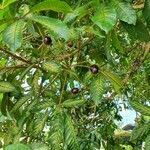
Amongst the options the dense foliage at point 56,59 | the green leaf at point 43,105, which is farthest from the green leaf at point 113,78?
the green leaf at point 43,105

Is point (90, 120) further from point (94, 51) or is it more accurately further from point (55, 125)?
point (55, 125)

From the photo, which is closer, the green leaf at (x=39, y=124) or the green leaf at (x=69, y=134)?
the green leaf at (x=69, y=134)

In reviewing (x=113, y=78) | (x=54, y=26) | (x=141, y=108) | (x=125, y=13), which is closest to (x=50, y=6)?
(x=54, y=26)

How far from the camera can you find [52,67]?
2010 mm

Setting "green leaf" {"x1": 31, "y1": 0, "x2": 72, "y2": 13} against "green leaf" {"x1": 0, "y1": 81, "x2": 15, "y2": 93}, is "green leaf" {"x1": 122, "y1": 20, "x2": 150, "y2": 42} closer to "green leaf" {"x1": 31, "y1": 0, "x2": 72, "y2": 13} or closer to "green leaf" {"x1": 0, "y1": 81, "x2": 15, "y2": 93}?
"green leaf" {"x1": 31, "y1": 0, "x2": 72, "y2": 13}

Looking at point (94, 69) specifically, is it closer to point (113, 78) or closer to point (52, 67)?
point (113, 78)

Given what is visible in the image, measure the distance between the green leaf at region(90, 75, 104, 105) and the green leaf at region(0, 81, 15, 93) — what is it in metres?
0.40

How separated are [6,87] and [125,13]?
618 mm

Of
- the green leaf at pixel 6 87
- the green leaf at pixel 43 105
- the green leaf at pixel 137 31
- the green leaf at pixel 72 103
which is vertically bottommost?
the green leaf at pixel 43 105

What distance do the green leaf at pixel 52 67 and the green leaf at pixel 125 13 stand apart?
1.43 ft

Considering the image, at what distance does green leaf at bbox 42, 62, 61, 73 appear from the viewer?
6.55ft

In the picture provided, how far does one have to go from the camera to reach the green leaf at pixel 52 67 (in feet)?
6.55

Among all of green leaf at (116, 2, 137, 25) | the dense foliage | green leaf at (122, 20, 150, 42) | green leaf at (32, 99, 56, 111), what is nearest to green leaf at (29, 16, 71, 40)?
the dense foliage

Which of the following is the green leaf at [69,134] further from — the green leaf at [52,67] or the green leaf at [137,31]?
the green leaf at [137,31]
